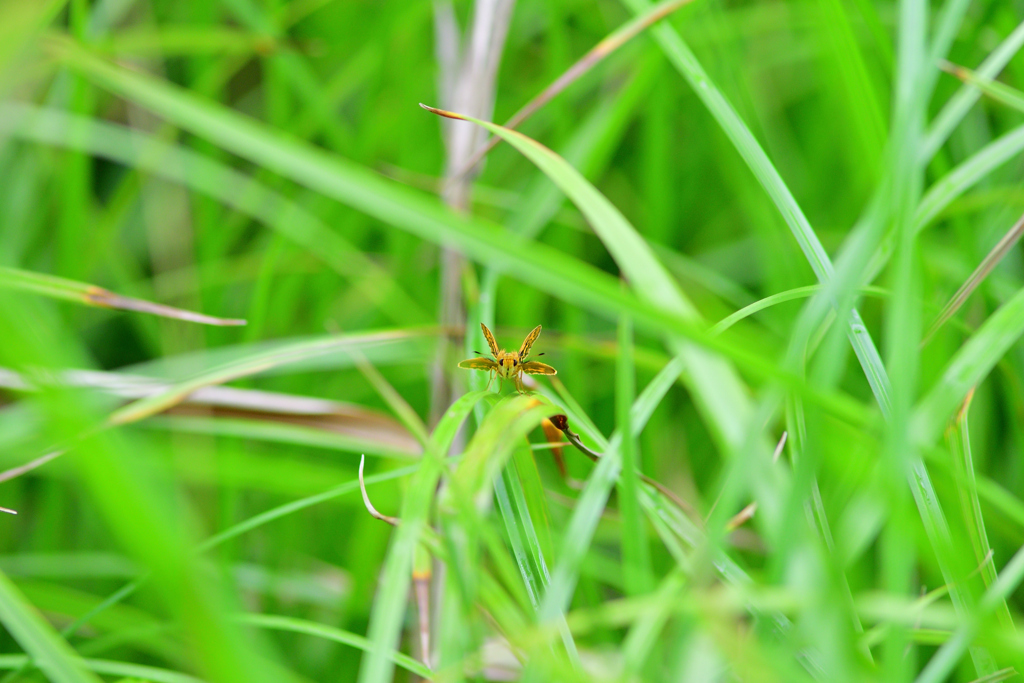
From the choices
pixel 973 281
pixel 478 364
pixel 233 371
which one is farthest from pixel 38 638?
pixel 973 281

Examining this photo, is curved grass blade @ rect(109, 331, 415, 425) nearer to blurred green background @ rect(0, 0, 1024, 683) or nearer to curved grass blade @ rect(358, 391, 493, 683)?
blurred green background @ rect(0, 0, 1024, 683)

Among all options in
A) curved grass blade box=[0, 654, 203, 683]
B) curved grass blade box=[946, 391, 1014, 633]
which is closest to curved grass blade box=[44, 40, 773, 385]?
curved grass blade box=[946, 391, 1014, 633]

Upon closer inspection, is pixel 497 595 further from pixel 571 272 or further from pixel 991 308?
pixel 991 308

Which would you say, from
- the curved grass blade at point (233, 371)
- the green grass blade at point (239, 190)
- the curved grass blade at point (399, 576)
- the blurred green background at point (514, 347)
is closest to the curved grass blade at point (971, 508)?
the blurred green background at point (514, 347)

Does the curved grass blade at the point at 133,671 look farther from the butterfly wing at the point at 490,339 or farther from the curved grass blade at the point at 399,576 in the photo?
the butterfly wing at the point at 490,339

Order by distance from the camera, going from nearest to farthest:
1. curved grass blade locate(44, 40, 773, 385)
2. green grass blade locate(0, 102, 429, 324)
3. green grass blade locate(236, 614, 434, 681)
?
curved grass blade locate(44, 40, 773, 385) < green grass blade locate(236, 614, 434, 681) < green grass blade locate(0, 102, 429, 324)

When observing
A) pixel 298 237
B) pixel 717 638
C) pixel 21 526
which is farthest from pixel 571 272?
pixel 21 526

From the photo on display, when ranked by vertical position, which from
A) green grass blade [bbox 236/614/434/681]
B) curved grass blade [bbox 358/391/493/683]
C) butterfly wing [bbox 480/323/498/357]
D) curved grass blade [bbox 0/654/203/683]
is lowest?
curved grass blade [bbox 0/654/203/683]
